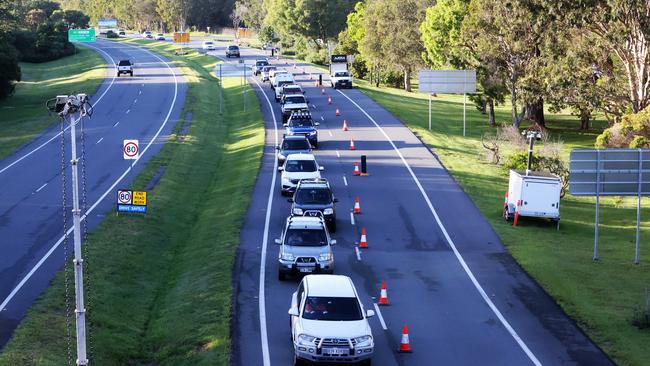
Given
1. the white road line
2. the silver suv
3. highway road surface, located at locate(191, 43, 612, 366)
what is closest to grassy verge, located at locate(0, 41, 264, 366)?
highway road surface, located at locate(191, 43, 612, 366)

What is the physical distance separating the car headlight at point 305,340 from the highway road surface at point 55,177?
7.41 metres

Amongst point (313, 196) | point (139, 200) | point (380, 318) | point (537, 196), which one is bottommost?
point (380, 318)

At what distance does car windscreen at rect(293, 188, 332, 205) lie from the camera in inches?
1331

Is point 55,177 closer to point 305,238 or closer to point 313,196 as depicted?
point 313,196

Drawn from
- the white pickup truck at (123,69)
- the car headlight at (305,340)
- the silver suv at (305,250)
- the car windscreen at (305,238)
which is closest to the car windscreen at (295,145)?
the silver suv at (305,250)

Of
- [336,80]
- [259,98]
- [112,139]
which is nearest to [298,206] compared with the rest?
[112,139]

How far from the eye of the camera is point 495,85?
72812 millimetres

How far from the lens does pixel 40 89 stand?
315ft

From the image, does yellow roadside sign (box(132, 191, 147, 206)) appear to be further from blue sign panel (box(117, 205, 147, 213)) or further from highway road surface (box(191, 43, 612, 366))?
highway road surface (box(191, 43, 612, 366))

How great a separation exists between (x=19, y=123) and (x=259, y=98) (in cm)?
2126

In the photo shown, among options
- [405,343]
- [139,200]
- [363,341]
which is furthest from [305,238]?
[139,200]

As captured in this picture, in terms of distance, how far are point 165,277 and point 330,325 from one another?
11.7 m

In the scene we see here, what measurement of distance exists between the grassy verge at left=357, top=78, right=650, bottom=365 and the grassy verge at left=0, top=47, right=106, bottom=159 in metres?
28.9

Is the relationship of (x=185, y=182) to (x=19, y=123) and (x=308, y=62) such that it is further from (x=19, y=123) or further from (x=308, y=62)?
(x=308, y=62)
